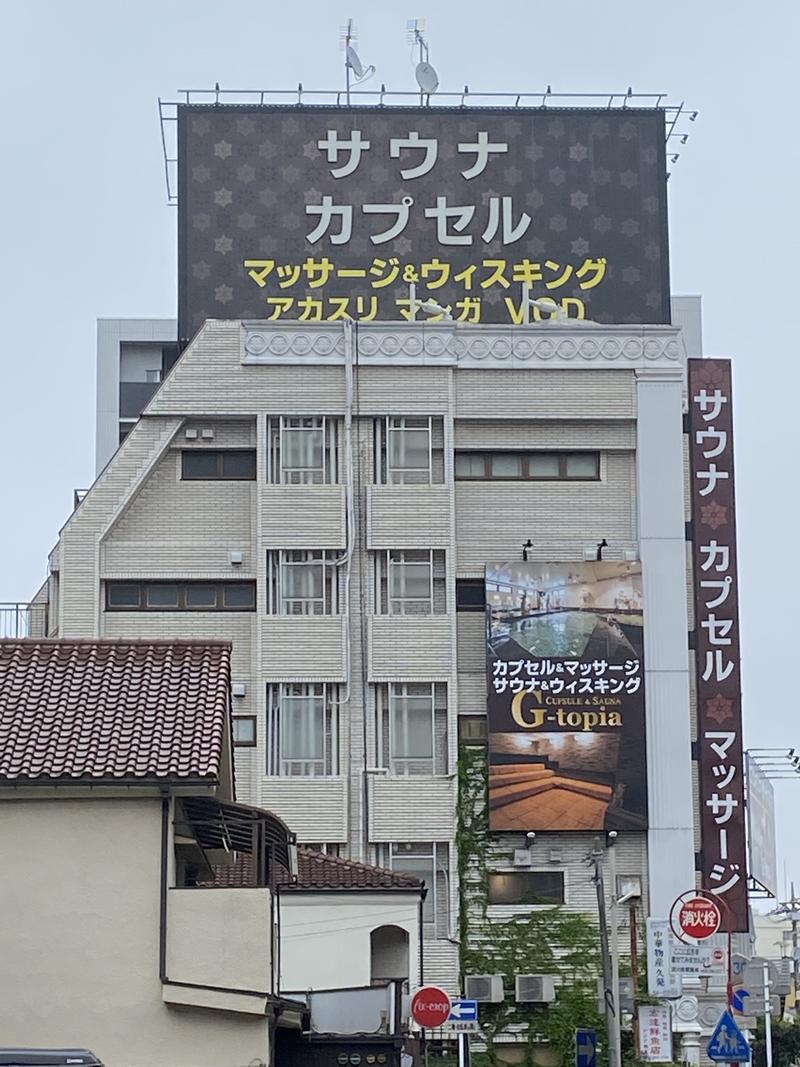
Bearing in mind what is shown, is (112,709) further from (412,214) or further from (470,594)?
(412,214)

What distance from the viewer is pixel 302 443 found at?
46.2 m

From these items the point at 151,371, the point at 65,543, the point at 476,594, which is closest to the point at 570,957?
the point at 476,594

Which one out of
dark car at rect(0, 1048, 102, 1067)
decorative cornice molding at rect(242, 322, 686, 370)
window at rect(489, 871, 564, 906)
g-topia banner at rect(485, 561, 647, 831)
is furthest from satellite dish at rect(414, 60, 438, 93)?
dark car at rect(0, 1048, 102, 1067)

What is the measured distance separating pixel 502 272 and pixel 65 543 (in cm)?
1330

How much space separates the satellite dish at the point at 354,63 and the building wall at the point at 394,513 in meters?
9.53

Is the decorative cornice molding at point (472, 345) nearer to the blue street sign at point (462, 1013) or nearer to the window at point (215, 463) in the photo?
the window at point (215, 463)

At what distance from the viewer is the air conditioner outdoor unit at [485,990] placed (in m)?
43.2

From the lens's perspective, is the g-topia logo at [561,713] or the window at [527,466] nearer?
the g-topia logo at [561,713]

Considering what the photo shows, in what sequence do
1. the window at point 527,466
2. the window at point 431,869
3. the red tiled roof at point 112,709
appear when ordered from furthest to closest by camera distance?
the window at point 527,466, the window at point 431,869, the red tiled roof at point 112,709

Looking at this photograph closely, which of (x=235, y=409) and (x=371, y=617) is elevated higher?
(x=235, y=409)

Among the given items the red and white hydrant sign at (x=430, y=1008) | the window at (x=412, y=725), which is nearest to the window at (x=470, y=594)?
the window at (x=412, y=725)

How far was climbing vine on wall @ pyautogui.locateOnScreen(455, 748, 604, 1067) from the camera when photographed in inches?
1718

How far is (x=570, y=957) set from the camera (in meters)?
44.1

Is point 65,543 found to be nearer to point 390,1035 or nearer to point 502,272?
point 502,272
